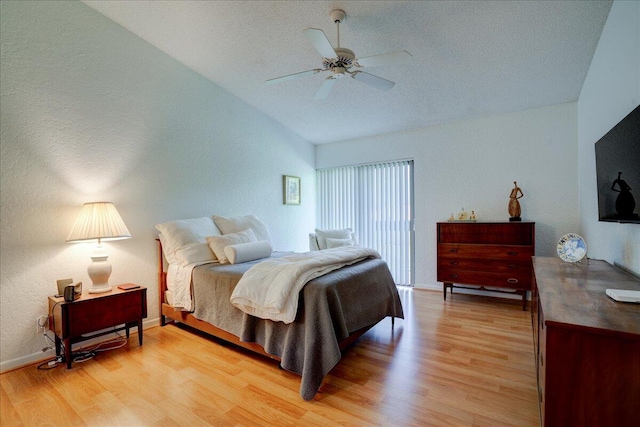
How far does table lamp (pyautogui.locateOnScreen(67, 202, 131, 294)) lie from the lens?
250cm

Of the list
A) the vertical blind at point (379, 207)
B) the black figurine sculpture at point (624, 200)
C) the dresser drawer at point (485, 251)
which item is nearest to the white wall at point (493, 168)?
the vertical blind at point (379, 207)

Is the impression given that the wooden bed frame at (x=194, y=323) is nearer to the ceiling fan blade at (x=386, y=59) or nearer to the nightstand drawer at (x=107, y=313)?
the nightstand drawer at (x=107, y=313)

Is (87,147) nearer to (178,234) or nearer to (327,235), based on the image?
(178,234)

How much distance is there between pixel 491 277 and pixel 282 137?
11.9 ft

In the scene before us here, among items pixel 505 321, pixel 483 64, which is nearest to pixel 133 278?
pixel 505 321

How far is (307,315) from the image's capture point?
2.00 metres

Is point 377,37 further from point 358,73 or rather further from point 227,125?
point 227,125

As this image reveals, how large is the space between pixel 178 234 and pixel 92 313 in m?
0.98

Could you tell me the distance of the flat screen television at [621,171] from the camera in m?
1.49

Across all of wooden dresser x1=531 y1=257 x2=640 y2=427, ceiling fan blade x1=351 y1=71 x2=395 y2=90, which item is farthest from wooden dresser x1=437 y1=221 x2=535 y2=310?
wooden dresser x1=531 y1=257 x2=640 y2=427

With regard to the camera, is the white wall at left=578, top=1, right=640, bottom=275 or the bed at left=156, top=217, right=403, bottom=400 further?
the bed at left=156, top=217, right=403, bottom=400

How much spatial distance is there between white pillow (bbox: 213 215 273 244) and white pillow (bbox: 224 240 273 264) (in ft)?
1.44

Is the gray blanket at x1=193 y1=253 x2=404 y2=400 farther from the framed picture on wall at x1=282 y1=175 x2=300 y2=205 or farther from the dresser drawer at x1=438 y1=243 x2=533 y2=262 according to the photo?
the framed picture on wall at x1=282 y1=175 x2=300 y2=205

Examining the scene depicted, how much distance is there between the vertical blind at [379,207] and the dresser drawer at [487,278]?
0.81m
